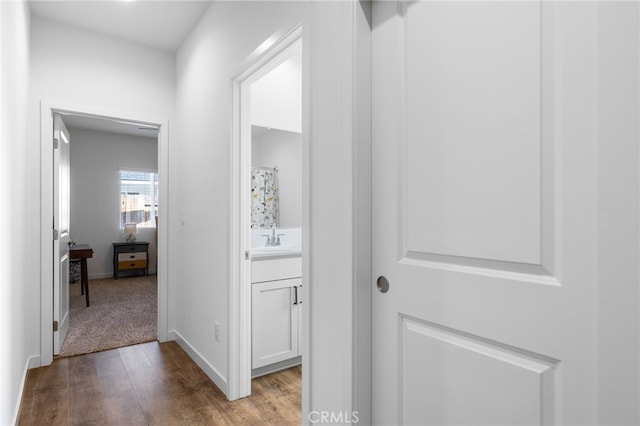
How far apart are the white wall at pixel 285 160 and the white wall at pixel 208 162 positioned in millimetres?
510

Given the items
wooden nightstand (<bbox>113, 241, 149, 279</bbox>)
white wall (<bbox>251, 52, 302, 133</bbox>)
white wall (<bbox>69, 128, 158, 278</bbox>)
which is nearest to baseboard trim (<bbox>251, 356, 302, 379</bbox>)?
white wall (<bbox>251, 52, 302, 133</bbox>)

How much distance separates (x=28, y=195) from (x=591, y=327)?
3.26m

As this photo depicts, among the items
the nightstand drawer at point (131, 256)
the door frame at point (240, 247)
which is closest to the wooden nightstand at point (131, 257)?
the nightstand drawer at point (131, 256)

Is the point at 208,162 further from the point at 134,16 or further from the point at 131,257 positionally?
the point at 131,257

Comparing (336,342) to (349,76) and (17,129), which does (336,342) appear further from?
(17,129)

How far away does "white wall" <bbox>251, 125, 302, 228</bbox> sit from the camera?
299 centimetres

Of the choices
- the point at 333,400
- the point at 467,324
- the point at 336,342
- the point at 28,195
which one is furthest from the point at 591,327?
the point at 28,195

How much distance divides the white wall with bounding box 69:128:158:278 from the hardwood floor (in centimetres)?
387

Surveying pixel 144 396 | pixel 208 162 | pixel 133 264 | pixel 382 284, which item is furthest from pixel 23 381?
pixel 133 264

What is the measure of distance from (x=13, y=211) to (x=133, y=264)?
15.4ft

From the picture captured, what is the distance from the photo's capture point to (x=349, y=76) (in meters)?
1.30

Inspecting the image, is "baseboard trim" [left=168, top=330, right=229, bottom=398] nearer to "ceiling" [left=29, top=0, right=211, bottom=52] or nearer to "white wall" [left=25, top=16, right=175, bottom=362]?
"white wall" [left=25, top=16, right=175, bottom=362]

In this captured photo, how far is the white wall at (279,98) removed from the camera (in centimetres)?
286

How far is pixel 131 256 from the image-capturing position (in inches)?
243
